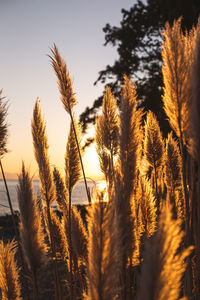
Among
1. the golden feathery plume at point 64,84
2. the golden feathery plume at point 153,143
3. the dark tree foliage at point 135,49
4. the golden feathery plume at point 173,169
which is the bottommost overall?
the golden feathery plume at point 173,169

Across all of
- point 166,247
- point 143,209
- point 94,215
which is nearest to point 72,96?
point 143,209

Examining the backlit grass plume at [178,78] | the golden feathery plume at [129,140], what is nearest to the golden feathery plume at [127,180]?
the golden feathery plume at [129,140]

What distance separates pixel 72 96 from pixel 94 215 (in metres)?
1.67

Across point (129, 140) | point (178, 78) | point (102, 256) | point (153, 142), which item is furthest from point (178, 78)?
point (153, 142)

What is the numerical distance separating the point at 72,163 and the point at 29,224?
3.33 feet

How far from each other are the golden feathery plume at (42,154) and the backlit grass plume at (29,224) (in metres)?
0.74

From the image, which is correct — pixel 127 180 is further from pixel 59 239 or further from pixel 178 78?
pixel 59 239

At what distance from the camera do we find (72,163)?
2.42 meters

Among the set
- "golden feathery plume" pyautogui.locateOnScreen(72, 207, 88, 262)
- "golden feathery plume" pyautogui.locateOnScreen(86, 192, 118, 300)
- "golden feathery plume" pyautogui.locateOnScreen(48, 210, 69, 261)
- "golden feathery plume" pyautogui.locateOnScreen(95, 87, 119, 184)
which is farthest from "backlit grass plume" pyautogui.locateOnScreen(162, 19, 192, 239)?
"golden feathery plume" pyautogui.locateOnScreen(48, 210, 69, 261)

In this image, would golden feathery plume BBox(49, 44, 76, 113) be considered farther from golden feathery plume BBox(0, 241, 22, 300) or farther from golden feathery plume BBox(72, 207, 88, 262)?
golden feathery plume BBox(0, 241, 22, 300)

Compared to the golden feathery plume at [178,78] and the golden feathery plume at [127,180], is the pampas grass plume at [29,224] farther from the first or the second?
the golden feathery plume at [178,78]

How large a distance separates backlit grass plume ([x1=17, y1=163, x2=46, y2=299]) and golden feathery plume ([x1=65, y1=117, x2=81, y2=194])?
0.91m

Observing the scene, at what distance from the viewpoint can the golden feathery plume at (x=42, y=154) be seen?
7.39 ft

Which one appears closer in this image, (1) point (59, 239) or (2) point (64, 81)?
(2) point (64, 81)
